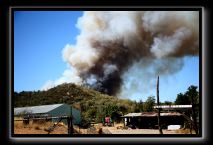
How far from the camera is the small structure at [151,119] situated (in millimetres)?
6055

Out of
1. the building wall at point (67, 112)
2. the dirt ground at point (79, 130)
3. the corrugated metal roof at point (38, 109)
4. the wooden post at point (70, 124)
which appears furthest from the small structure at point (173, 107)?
the corrugated metal roof at point (38, 109)

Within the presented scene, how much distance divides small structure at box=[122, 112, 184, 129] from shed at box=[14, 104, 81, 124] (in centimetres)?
80

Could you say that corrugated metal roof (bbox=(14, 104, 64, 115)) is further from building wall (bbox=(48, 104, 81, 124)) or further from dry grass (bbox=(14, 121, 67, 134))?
dry grass (bbox=(14, 121, 67, 134))

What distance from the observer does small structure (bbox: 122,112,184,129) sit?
238 inches

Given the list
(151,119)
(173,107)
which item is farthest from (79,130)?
(173,107)

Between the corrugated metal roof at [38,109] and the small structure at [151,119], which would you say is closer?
the small structure at [151,119]

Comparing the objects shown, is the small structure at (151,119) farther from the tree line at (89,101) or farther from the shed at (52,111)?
the shed at (52,111)

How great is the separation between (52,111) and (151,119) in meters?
1.60

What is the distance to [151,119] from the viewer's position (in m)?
6.23

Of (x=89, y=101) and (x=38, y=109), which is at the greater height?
(x=89, y=101)

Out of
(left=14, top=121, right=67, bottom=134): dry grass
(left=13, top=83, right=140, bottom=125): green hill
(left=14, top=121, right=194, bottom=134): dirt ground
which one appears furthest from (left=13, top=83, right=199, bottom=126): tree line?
(left=14, top=121, right=67, bottom=134): dry grass

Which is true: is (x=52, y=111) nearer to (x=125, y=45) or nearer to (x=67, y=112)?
(x=67, y=112)

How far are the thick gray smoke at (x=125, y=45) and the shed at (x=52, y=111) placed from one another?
1.57ft
